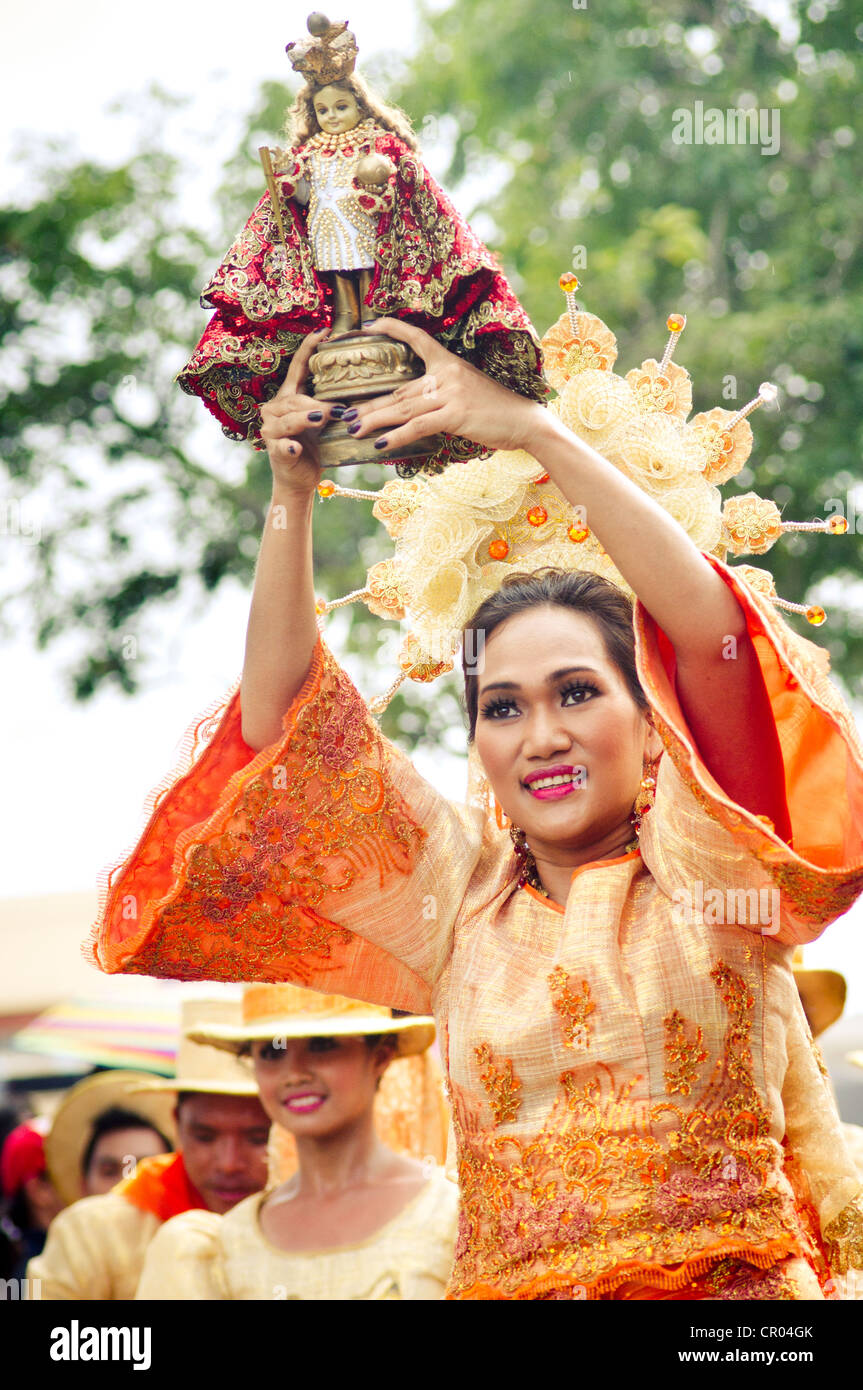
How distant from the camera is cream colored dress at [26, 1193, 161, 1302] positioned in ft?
15.8

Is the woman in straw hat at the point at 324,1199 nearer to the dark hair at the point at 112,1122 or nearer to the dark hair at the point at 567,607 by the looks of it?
the dark hair at the point at 112,1122

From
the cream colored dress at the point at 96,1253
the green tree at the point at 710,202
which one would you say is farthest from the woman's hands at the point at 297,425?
the green tree at the point at 710,202

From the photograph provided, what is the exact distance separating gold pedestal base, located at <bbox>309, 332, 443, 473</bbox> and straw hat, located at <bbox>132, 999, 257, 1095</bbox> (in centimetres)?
279

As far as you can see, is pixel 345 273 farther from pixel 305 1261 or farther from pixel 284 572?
pixel 305 1261

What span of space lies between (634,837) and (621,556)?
647 millimetres

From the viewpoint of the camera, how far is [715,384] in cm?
762

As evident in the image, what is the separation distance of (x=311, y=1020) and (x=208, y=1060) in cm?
91

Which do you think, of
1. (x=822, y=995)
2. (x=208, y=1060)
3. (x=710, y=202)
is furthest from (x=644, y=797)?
(x=710, y=202)

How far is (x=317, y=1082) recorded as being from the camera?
4352 mm

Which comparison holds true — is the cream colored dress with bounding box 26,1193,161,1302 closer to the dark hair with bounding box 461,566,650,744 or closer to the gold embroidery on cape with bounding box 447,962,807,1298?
the gold embroidery on cape with bounding box 447,962,807,1298

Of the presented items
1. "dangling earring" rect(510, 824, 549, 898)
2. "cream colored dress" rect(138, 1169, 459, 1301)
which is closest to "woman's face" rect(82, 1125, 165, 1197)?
"cream colored dress" rect(138, 1169, 459, 1301)

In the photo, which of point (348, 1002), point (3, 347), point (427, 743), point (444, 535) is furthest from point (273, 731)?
point (3, 347)

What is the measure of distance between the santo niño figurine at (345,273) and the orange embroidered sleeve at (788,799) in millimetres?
527

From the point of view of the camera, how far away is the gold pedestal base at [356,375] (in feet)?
8.24
